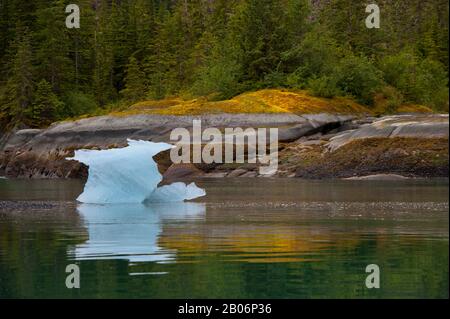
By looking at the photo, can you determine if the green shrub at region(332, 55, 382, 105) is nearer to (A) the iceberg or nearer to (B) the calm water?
(A) the iceberg

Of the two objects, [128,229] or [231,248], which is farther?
[128,229]

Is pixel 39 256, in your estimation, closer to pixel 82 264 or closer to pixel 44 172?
pixel 82 264

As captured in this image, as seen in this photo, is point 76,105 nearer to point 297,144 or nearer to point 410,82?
point 410,82

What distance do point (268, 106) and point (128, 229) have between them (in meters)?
41.3

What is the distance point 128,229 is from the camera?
77.3ft

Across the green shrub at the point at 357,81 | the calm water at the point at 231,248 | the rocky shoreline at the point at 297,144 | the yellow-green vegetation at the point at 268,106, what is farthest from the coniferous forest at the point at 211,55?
the calm water at the point at 231,248

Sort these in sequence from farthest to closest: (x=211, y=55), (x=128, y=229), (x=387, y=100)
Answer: (x=211, y=55) → (x=387, y=100) → (x=128, y=229)

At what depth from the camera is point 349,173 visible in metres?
52.2

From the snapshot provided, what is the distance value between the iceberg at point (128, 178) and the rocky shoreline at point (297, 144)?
17.5 metres

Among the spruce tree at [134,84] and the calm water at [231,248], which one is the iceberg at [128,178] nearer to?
the calm water at [231,248]

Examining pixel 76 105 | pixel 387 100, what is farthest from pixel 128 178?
pixel 76 105

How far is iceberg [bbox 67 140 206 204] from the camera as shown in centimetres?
3400

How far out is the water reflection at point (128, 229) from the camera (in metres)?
18.2

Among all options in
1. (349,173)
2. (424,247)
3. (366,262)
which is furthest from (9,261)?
(349,173)
